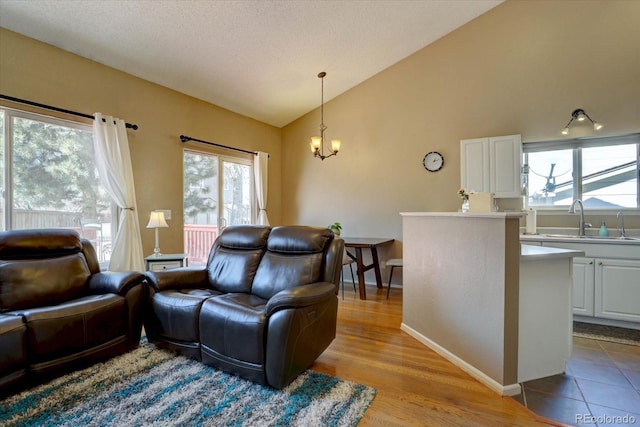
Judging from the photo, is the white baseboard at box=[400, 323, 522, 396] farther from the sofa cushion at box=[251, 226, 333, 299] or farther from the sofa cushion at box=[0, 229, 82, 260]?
the sofa cushion at box=[0, 229, 82, 260]

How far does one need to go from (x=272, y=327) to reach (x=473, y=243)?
5.00 ft

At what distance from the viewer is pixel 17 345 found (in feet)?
5.99

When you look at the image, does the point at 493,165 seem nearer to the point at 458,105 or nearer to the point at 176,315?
the point at 458,105

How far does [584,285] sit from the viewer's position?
3111mm

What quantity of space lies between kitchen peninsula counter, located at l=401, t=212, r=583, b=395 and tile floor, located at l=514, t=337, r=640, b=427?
10 centimetres

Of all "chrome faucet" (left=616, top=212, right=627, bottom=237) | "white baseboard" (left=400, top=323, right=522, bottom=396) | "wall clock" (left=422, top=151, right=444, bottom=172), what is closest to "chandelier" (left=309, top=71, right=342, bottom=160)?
"wall clock" (left=422, top=151, right=444, bottom=172)

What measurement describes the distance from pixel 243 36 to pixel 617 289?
15.3 feet

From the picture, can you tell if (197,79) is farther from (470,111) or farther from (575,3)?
(575,3)

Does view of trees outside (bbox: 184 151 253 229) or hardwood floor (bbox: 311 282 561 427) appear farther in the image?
view of trees outside (bbox: 184 151 253 229)

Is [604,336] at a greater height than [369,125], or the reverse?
[369,125]

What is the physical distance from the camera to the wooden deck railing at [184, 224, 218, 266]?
13.8ft

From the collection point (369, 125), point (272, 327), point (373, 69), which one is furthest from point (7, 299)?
point (373, 69)

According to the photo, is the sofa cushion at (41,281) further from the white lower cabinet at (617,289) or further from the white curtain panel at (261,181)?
the white lower cabinet at (617,289)

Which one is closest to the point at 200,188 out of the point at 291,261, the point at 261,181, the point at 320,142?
the point at 261,181
